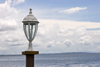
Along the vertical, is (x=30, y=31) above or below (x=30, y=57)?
above

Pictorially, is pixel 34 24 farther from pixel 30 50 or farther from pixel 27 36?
pixel 30 50

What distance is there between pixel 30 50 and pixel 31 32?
0.63 m

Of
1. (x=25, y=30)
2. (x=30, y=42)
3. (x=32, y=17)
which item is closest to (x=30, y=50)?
(x=30, y=42)

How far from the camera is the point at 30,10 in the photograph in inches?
283

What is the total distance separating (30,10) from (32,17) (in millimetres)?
366

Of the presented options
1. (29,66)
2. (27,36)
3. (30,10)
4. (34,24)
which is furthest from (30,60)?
(30,10)

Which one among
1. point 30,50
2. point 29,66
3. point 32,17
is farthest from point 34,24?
point 29,66

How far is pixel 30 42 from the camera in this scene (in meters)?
6.99

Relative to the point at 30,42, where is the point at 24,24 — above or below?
above

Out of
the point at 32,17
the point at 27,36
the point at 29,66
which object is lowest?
the point at 29,66

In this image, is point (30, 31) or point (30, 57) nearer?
point (30, 31)

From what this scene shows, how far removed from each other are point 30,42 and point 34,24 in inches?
25.4

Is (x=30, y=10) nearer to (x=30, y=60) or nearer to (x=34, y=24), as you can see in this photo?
(x=34, y=24)

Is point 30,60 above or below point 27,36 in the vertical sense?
below
